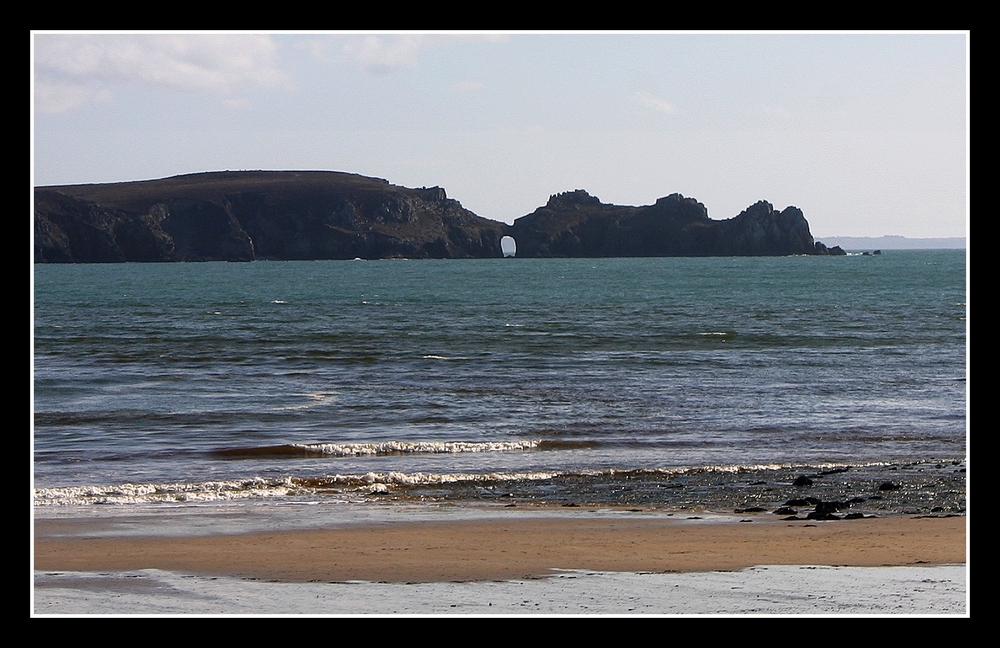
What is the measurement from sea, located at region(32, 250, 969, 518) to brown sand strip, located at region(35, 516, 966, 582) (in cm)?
106

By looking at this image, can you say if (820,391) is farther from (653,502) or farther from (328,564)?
(328,564)

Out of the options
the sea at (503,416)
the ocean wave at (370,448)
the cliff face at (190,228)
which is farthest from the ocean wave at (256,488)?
the cliff face at (190,228)

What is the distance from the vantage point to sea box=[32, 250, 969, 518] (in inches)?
453

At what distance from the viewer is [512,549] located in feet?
28.5

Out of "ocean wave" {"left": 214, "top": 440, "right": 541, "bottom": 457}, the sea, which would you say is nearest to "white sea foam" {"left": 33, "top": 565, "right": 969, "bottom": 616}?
the sea

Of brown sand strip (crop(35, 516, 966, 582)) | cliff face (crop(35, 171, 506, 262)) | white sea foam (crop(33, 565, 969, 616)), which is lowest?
brown sand strip (crop(35, 516, 966, 582))

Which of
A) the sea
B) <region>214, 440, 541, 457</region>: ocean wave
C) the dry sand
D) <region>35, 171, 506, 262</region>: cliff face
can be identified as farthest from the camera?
<region>35, 171, 506, 262</region>: cliff face

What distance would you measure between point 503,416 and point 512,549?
874 cm

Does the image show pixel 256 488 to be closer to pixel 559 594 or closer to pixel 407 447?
pixel 407 447

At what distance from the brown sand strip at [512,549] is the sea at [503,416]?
1.06 metres

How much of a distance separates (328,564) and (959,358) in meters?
22.5

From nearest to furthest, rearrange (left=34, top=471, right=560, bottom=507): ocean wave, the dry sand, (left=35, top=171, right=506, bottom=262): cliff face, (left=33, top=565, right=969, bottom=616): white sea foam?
(left=33, top=565, right=969, bottom=616): white sea foam
the dry sand
(left=34, top=471, right=560, bottom=507): ocean wave
(left=35, top=171, right=506, bottom=262): cliff face

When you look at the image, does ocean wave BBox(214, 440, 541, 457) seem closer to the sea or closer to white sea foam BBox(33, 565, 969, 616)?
the sea
